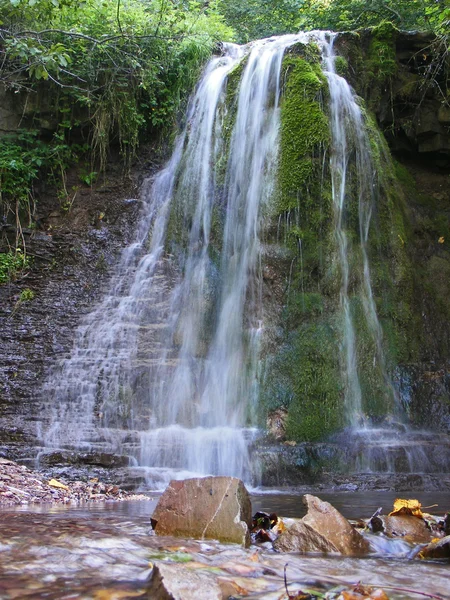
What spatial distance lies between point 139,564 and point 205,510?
80 cm

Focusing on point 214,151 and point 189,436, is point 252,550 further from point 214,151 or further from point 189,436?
point 214,151

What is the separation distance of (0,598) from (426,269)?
9.54 metres

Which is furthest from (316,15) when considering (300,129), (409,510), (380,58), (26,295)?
(409,510)

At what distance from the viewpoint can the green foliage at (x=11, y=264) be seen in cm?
1009

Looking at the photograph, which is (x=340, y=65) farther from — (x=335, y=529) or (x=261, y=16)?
(x=335, y=529)

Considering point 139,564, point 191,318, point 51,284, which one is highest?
point 51,284

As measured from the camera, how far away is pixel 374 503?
4930 millimetres

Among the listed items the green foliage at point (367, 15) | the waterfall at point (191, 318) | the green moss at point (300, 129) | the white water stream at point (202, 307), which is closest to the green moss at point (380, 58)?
the white water stream at point (202, 307)

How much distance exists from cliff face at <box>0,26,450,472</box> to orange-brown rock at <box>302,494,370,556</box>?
4372mm

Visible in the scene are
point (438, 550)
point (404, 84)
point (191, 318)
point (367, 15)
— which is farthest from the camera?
point (367, 15)

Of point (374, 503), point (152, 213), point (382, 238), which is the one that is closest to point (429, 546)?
point (374, 503)

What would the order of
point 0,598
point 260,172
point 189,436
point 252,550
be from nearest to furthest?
point 0,598 → point 252,550 → point 189,436 → point 260,172

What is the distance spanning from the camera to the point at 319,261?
27.4ft

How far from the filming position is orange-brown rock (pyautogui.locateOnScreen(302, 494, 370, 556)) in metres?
2.73
